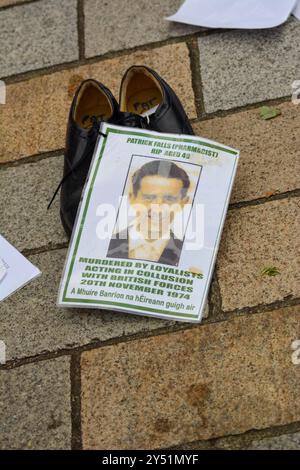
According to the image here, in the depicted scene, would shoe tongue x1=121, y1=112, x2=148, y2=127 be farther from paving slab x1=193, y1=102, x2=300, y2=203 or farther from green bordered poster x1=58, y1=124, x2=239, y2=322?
paving slab x1=193, y1=102, x2=300, y2=203

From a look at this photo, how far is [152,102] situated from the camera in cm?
172

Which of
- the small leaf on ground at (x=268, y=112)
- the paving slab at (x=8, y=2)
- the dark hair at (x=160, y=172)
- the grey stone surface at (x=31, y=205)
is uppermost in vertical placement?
the paving slab at (x=8, y=2)

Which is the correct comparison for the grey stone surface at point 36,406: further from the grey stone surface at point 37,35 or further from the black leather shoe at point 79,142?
the grey stone surface at point 37,35

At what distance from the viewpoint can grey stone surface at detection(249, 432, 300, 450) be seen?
123cm

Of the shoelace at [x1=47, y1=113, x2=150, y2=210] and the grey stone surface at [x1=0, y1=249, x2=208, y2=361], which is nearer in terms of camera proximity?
the grey stone surface at [x1=0, y1=249, x2=208, y2=361]

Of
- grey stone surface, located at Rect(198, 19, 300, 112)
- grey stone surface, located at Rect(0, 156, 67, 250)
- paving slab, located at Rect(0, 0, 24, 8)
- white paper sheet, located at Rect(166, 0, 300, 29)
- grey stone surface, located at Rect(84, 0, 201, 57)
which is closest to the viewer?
grey stone surface, located at Rect(0, 156, 67, 250)

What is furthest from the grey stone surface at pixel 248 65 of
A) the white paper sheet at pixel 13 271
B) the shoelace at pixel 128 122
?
the white paper sheet at pixel 13 271

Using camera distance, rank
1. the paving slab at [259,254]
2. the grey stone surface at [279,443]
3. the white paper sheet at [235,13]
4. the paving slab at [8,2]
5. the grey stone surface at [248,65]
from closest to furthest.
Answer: the grey stone surface at [279,443] < the paving slab at [259,254] < the grey stone surface at [248,65] < the white paper sheet at [235,13] < the paving slab at [8,2]

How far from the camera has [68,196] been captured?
64.0 inches

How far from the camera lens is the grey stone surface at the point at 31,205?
1687 mm

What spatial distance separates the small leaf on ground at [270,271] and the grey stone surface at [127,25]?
35.7 inches

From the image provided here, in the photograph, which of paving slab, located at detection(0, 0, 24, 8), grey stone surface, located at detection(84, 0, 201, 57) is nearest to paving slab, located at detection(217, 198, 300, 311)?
grey stone surface, located at detection(84, 0, 201, 57)

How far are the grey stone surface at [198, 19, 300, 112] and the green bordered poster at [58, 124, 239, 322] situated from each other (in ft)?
0.97

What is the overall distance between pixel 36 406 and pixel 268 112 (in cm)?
96
